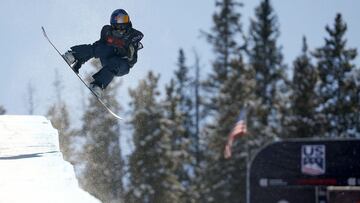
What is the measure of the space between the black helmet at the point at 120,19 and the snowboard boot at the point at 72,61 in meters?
1.00

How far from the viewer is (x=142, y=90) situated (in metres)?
33.8

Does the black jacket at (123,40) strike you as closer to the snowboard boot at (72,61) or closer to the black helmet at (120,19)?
the black helmet at (120,19)

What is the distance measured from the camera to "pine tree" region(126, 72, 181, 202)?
29.3m

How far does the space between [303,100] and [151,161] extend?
30.2ft

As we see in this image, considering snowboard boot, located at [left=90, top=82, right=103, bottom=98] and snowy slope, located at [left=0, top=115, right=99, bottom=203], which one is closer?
snowy slope, located at [left=0, top=115, right=99, bottom=203]

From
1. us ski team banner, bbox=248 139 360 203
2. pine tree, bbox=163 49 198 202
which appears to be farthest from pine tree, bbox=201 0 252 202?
us ski team banner, bbox=248 139 360 203

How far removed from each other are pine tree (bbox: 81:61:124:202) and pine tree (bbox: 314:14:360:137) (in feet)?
34.1

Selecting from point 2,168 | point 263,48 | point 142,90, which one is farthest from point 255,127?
point 2,168

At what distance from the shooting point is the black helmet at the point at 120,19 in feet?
34.7

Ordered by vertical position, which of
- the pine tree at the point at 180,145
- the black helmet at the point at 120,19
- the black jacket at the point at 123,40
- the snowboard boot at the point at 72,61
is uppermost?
the black helmet at the point at 120,19

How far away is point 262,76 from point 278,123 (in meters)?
5.65

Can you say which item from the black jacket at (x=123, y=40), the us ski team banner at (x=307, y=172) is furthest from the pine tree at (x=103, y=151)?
the black jacket at (x=123, y=40)

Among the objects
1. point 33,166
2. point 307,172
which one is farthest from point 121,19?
point 307,172

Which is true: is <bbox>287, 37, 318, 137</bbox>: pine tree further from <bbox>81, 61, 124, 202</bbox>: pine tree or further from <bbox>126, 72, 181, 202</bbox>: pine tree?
<bbox>81, 61, 124, 202</bbox>: pine tree
